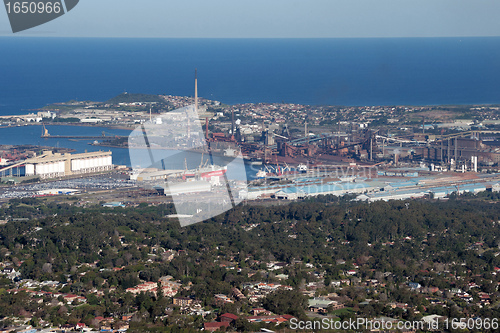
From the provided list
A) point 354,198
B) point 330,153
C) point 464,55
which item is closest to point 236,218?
point 354,198

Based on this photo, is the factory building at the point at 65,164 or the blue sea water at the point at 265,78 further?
the blue sea water at the point at 265,78

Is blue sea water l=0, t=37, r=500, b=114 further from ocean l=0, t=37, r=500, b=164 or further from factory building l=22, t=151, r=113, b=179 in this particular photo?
factory building l=22, t=151, r=113, b=179

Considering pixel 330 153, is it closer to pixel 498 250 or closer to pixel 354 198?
pixel 354 198

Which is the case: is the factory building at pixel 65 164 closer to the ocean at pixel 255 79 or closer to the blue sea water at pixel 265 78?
the ocean at pixel 255 79

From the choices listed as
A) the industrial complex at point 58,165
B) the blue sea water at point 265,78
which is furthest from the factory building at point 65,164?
the blue sea water at point 265,78

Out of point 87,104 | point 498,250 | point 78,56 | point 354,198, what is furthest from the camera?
point 78,56

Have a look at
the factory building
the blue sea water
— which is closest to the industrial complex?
the factory building

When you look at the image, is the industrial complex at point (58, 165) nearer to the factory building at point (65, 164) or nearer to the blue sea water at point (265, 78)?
the factory building at point (65, 164)

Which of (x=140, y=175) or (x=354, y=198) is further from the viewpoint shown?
(x=140, y=175)
